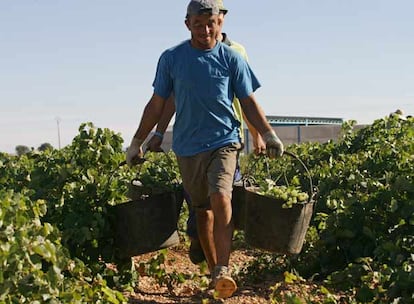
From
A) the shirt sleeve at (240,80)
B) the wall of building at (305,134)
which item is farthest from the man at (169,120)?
the wall of building at (305,134)

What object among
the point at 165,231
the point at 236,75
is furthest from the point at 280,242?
the point at 236,75

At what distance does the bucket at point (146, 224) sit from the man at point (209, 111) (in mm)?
186

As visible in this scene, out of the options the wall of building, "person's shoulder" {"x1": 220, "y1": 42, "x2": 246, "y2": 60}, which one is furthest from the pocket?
the wall of building

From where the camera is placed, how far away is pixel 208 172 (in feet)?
14.6

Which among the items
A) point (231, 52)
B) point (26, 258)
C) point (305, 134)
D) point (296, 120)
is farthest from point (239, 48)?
point (296, 120)

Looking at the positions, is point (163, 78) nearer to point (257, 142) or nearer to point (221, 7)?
point (221, 7)

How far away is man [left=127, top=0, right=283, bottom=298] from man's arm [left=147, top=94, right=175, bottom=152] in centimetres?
19

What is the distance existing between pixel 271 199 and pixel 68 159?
4.19ft

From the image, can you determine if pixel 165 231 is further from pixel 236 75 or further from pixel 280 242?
pixel 236 75

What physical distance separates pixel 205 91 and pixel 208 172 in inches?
17.4

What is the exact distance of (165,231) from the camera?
4.62 metres

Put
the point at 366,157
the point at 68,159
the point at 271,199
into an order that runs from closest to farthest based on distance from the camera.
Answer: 1. the point at 271,199
2. the point at 68,159
3. the point at 366,157

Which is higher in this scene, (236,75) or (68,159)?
(236,75)

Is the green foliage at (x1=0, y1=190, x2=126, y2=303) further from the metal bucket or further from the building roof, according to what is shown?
the building roof
